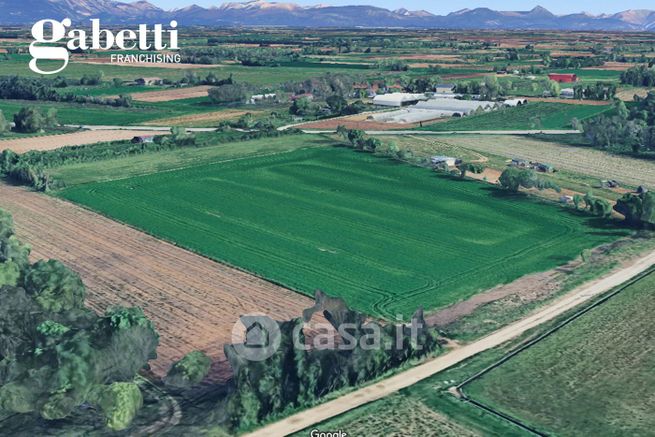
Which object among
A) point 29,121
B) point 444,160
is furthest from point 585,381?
point 29,121

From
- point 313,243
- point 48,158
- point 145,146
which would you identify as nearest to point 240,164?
point 145,146

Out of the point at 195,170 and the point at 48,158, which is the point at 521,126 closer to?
the point at 195,170

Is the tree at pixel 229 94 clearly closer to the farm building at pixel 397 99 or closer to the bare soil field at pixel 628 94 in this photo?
the farm building at pixel 397 99

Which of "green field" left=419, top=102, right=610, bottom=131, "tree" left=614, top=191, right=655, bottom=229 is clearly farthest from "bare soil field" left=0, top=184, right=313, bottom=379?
"green field" left=419, top=102, right=610, bottom=131

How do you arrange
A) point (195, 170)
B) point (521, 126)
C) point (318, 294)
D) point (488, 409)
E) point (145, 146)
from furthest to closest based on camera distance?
point (521, 126) → point (145, 146) → point (195, 170) → point (318, 294) → point (488, 409)

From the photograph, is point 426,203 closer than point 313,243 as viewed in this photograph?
No

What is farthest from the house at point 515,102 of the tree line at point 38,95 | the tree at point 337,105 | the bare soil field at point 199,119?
the tree line at point 38,95

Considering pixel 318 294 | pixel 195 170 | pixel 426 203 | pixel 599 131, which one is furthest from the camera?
pixel 599 131
